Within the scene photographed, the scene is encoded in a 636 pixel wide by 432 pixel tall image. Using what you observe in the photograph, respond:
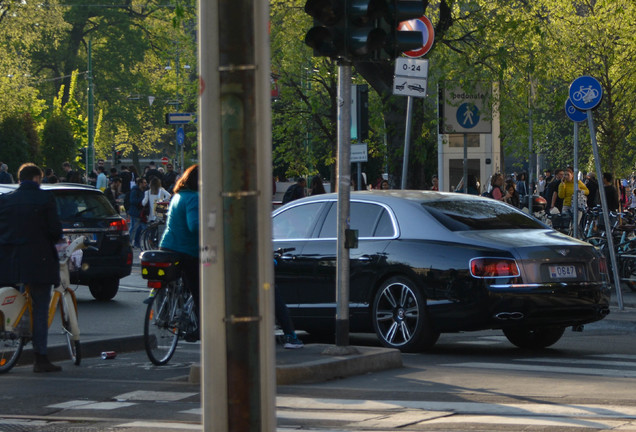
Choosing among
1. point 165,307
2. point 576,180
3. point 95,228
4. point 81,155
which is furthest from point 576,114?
point 81,155

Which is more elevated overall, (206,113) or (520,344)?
(206,113)

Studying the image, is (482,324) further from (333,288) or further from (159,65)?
(159,65)

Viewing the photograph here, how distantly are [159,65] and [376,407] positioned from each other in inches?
3057

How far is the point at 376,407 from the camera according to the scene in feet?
26.3

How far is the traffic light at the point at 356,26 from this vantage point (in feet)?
29.6

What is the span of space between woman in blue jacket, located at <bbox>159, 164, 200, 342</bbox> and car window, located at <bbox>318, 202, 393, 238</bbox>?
1875mm

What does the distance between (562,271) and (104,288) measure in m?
8.81

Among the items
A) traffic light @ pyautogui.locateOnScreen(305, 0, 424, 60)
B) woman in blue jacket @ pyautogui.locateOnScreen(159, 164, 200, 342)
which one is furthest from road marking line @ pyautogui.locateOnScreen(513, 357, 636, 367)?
traffic light @ pyautogui.locateOnScreen(305, 0, 424, 60)

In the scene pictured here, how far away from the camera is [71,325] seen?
35.2ft

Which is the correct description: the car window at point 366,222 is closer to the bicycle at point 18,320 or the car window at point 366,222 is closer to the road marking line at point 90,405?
the bicycle at point 18,320

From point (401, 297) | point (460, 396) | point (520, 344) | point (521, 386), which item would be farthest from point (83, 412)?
point (520, 344)

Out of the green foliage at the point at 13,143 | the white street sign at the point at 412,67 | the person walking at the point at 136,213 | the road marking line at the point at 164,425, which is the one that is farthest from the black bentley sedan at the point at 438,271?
the green foliage at the point at 13,143

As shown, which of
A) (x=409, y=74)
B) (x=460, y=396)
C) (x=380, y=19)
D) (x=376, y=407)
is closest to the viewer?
(x=376, y=407)

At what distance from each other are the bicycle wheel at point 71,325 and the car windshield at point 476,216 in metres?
3.44
